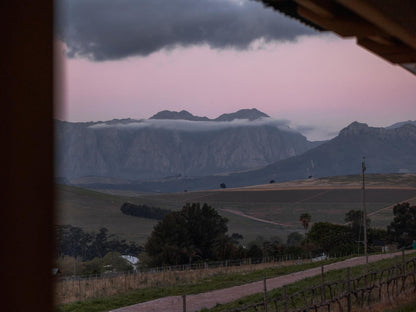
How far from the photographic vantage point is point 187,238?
6550cm

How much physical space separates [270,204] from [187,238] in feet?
337

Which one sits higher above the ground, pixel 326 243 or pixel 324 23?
pixel 324 23

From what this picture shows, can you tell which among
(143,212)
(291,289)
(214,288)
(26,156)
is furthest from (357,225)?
(143,212)

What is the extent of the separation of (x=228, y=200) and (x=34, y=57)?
182 metres

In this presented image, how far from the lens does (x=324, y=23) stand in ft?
11.7

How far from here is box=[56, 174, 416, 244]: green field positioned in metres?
138

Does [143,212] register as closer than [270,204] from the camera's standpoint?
Yes

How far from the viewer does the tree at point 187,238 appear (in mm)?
63938

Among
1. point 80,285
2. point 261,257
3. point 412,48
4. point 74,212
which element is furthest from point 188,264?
point 74,212

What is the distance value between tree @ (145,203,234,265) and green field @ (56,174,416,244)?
54.2 meters

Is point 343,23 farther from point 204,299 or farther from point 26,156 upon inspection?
point 204,299

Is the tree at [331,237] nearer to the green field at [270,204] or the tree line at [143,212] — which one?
the green field at [270,204]

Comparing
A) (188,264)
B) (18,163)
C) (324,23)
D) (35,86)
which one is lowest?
(188,264)

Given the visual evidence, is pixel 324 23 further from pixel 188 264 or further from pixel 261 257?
pixel 261 257
